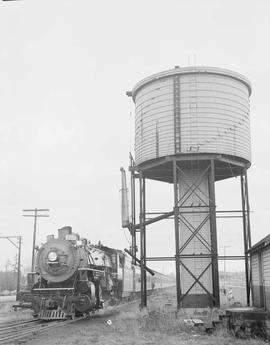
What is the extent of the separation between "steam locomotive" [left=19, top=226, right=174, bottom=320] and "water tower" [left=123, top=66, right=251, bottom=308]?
7.78 feet

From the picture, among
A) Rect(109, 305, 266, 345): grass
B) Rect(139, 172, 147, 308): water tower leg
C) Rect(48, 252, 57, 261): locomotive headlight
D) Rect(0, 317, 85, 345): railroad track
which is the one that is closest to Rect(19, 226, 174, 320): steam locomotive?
Rect(48, 252, 57, 261): locomotive headlight

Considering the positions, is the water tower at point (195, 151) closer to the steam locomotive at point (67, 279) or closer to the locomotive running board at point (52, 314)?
the steam locomotive at point (67, 279)

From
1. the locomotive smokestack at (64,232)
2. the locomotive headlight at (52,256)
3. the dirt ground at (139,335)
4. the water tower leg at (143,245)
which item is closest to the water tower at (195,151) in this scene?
the water tower leg at (143,245)

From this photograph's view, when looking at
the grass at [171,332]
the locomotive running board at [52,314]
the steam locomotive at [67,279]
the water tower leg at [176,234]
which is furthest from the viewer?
the water tower leg at [176,234]

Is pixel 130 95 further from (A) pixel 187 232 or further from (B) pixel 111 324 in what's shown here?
(B) pixel 111 324

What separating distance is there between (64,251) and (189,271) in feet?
18.6

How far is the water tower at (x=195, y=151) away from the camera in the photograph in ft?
73.8

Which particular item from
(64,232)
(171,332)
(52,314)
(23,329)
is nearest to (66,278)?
(52,314)

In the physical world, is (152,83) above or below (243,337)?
above

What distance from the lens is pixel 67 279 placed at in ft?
71.4

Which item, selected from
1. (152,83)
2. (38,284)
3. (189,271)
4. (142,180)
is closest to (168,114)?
→ (152,83)

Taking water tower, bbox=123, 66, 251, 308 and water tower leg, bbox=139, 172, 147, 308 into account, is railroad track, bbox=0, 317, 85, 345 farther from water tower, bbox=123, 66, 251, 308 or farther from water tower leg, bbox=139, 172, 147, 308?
water tower, bbox=123, 66, 251, 308

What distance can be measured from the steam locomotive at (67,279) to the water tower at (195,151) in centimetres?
237

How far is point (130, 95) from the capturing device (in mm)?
26719
